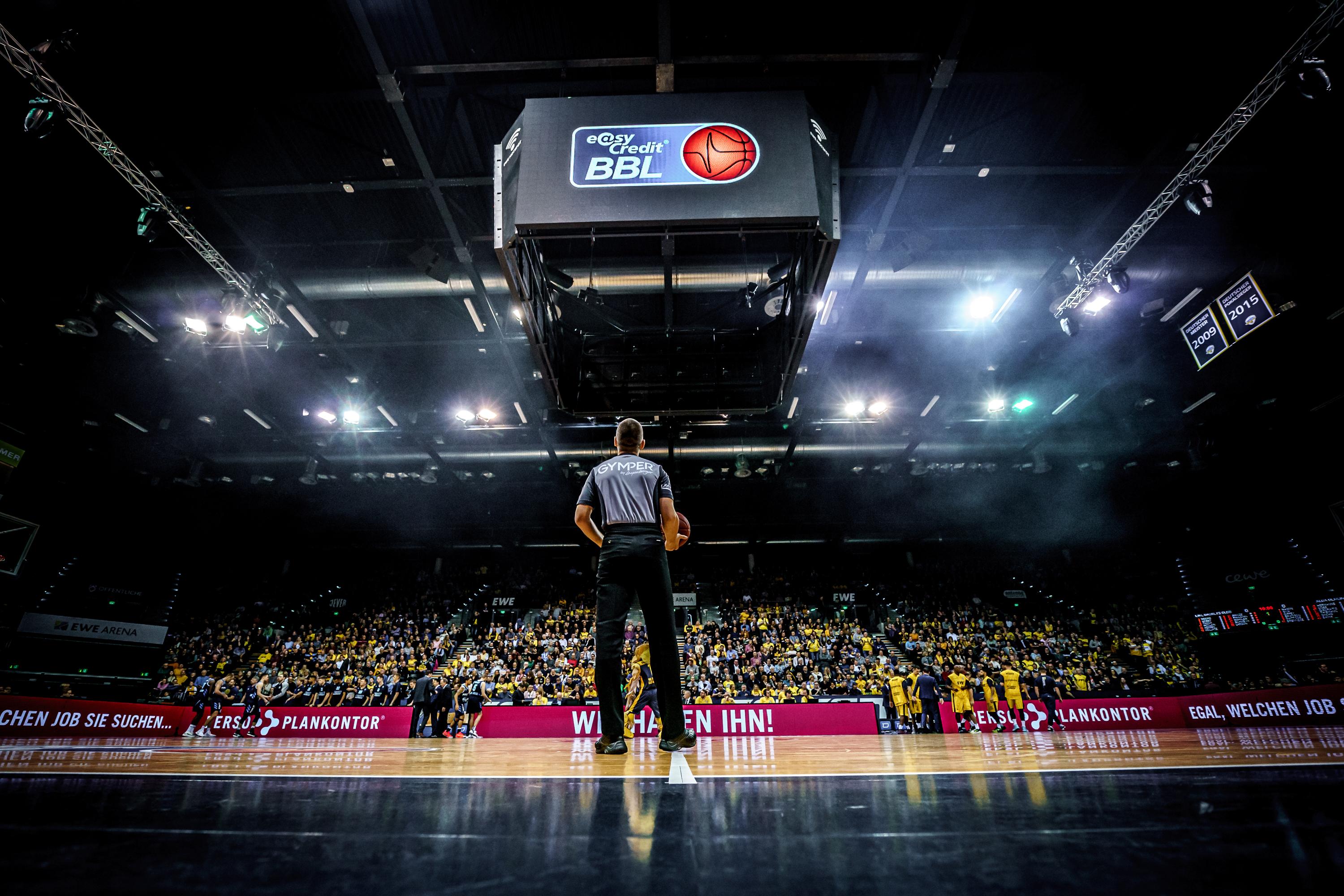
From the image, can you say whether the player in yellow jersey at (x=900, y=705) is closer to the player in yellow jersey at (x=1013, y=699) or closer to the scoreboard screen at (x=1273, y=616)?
the player in yellow jersey at (x=1013, y=699)

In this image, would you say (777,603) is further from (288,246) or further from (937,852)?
(937,852)

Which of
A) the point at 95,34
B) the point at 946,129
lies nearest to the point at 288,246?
the point at 95,34

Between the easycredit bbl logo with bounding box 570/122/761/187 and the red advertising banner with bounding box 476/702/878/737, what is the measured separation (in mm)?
11599

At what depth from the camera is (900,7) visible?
6.02 metres

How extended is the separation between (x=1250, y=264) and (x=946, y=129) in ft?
19.7

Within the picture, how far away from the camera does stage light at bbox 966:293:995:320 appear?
10.2 meters

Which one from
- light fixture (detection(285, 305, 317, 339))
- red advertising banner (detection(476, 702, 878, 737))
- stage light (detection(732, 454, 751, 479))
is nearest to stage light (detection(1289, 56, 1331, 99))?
red advertising banner (detection(476, 702, 878, 737))

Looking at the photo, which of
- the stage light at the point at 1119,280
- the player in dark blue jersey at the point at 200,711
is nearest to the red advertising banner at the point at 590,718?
the player in dark blue jersey at the point at 200,711

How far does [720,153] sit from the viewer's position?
5.00 m

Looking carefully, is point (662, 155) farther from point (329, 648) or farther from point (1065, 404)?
point (329, 648)

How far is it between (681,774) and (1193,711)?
1652cm

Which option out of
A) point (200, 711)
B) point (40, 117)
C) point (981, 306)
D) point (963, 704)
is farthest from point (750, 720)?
point (40, 117)

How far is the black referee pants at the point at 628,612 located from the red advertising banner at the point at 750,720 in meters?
10.9

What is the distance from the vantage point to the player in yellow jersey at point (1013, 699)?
43.9 feet
